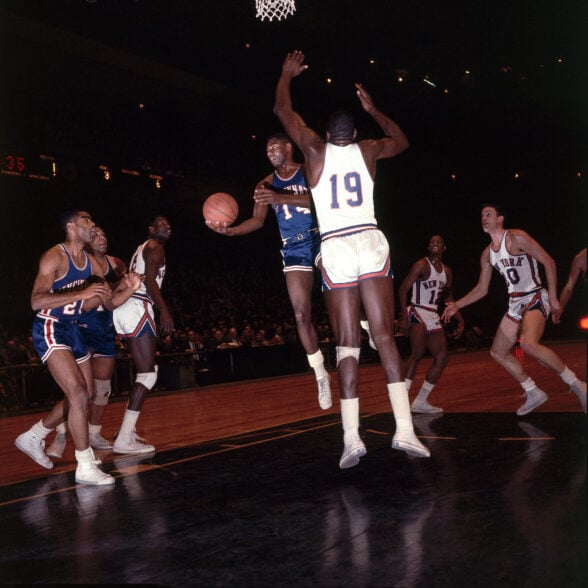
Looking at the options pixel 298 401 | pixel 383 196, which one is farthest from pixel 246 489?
pixel 383 196

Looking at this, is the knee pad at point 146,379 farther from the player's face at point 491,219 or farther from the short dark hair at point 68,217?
the player's face at point 491,219

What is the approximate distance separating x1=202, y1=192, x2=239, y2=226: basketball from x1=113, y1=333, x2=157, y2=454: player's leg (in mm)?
1231

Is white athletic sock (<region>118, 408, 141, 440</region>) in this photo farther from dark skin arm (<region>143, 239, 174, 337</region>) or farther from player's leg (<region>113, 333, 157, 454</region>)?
dark skin arm (<region>143, 239, 174, 337</region>)

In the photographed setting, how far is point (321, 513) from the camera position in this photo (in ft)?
10.3

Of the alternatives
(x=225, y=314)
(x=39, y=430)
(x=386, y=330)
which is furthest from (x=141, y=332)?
(x=225, y=314)

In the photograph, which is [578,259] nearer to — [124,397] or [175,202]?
[124,397]

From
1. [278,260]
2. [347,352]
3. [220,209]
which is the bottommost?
[347,352]

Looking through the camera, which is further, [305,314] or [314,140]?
[305,314]

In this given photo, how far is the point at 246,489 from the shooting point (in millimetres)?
3791

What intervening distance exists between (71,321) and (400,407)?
101 inches

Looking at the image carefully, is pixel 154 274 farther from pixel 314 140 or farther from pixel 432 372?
pixel 432 372

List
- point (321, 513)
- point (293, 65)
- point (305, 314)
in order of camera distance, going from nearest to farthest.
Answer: point (321, 513) → point (293, 65) → point (305, 314)

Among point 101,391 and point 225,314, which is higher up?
point 225,314

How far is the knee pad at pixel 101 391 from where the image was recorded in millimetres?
6078
